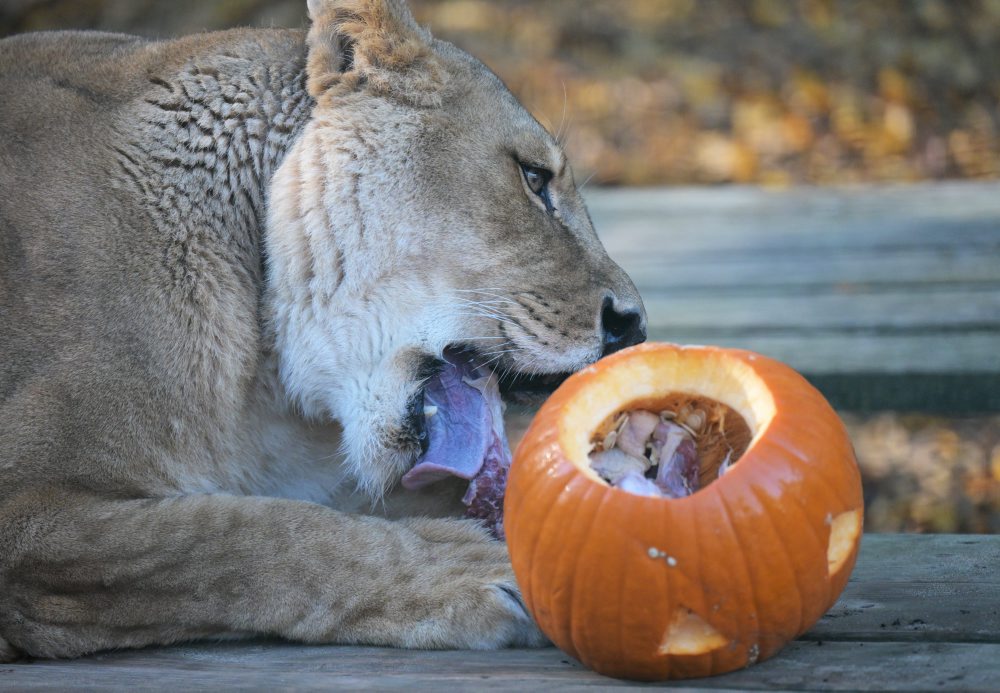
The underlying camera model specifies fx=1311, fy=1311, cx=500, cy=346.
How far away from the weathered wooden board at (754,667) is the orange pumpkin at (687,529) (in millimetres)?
63

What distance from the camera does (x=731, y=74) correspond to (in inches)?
295

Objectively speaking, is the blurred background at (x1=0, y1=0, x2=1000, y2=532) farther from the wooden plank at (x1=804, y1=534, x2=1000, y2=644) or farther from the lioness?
the wooden plank at (x1=804, y1=534, x2=1000, y2=644)

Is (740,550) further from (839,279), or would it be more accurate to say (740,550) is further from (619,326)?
(839,279)

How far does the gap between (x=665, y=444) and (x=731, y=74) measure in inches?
243

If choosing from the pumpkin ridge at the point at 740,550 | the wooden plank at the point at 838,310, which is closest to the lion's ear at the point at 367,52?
the pumpkin ridge at the point at 740,550

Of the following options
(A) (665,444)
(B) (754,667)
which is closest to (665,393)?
(A) (665,444)

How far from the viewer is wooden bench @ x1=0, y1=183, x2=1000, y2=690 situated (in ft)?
5.51

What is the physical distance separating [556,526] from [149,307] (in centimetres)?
87

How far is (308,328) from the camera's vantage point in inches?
90.7

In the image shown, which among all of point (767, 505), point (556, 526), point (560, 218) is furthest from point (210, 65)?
point (767, 505)

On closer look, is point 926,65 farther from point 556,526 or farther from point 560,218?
point 556,526

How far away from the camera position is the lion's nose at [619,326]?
2326mm

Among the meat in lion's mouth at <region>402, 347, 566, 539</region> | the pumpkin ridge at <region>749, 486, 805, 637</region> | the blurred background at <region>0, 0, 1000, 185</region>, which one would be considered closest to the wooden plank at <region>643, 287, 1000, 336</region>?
the meat in lion's mouth at <region>402, 347, 566, 539</region>

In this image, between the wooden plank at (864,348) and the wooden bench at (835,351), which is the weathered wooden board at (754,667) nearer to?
the wooden bench at (835,351)
